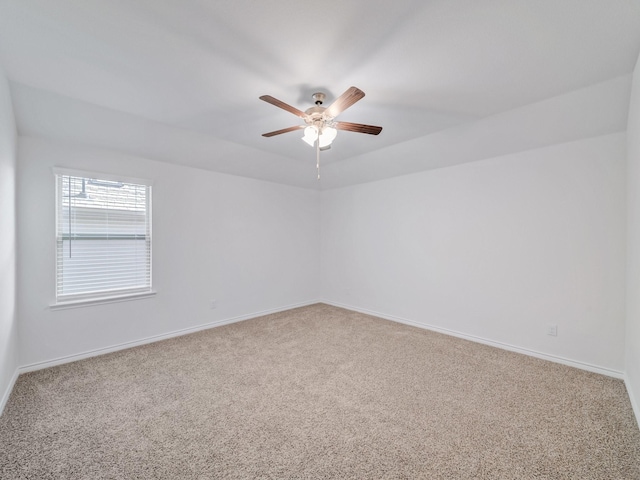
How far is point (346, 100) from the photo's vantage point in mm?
1943

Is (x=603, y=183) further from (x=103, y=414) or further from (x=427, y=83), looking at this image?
(x=103, y=414)

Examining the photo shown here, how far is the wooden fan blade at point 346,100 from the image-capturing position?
1.80 metres

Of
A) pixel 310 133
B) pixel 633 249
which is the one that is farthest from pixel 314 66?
pixel 633 249

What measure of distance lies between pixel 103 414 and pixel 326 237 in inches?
159

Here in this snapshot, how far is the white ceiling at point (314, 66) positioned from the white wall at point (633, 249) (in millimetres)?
229

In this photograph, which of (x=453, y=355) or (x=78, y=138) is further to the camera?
(x=453, y=355)

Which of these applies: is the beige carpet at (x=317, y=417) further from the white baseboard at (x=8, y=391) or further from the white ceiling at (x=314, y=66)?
the white ceiling at (x=314, y=66)

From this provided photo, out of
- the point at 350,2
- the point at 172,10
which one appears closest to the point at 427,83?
the point at 350,2

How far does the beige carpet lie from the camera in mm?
1564

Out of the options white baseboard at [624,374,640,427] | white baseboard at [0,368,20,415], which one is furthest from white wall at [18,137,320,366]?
white baseboard at [624,374,640,427]

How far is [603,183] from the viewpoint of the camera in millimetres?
2678

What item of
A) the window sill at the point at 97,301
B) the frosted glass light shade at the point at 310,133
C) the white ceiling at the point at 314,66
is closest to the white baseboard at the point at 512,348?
the white ceiling at the point at 314,66

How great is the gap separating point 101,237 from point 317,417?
301 cm

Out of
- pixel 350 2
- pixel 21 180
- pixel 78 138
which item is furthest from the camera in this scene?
pixel 78 138
